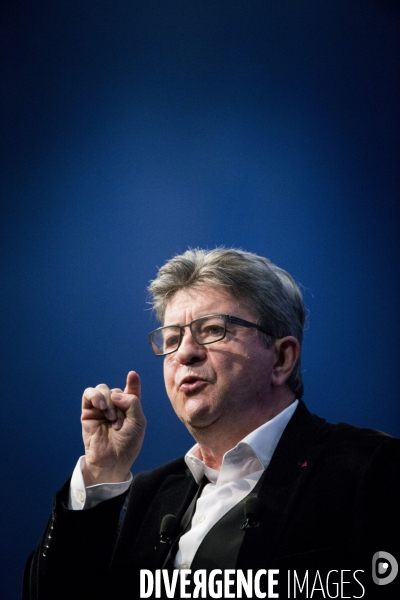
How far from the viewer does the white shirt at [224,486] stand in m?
2.00

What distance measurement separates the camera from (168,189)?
2873mm

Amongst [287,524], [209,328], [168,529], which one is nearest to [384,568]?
[287,524]

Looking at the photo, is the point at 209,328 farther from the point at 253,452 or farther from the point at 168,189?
the point at 168,189

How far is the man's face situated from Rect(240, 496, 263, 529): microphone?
345 millimetres

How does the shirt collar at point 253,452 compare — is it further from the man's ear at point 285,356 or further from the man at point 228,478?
the man's ear at point 285,356

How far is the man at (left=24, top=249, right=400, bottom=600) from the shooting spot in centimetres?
177

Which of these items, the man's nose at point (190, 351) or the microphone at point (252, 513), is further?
the man's nose at point (190, 351)

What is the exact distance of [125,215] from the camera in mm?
2871

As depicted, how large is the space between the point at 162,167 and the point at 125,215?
11.0 inches

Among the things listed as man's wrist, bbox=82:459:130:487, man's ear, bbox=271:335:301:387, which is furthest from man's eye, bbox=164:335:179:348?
man's wrist, bbox=82:459:130:487

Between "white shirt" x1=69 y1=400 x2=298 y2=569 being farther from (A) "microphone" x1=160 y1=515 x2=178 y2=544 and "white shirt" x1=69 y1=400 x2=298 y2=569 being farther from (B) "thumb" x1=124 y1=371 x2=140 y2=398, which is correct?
(B) "thumb" x1=124 y1=371 x2=140 y2=398

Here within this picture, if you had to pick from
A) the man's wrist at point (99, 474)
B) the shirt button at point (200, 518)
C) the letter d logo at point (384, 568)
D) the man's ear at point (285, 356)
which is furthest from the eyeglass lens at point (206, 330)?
the letter d logo at point (384, 568)

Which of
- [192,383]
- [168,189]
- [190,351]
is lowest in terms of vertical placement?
[192,383]

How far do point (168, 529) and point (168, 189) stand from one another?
4.84 ft
